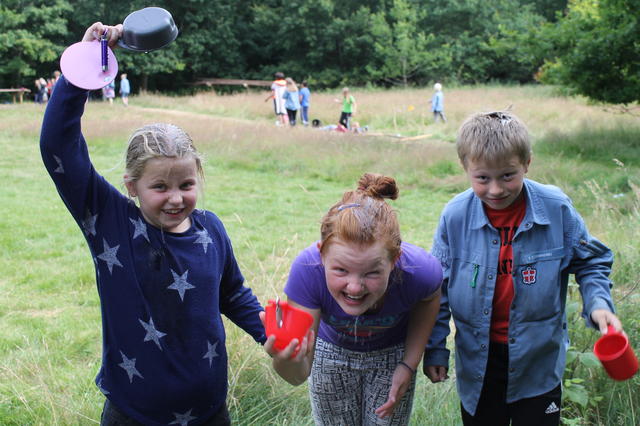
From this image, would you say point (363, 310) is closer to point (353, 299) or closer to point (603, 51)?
point (353, 299)

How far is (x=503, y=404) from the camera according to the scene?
8.06 ft

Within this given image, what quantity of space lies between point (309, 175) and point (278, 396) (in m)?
8.10

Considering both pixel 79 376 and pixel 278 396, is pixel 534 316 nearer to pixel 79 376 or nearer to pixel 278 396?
pixel 278 396

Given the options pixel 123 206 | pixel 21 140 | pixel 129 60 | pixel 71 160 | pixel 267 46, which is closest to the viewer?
pixel 71 160

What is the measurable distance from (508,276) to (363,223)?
2.35 ft

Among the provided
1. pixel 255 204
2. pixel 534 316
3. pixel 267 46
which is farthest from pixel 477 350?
pixel 267 46

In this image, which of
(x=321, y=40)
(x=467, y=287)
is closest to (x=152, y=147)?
(x=467, y=287)

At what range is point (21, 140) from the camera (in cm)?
1444

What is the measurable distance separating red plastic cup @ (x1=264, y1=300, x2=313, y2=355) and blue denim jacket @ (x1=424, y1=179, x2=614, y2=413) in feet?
2.60

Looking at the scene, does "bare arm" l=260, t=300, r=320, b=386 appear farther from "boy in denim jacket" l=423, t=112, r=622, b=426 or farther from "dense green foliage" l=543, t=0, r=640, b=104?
"dense green foliage" l=543, t=0, r=640, b=104

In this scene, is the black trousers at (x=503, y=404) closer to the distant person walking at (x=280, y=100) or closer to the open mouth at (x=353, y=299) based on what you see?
the open mouth at (x=353, y=299)

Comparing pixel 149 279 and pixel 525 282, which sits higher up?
pixel 149 279

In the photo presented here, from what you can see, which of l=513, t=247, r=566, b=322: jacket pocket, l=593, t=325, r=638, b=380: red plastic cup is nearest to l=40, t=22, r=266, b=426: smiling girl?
l=513, t=247, r=566, b=322: jacket pocket

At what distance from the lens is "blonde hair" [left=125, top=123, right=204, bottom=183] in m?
2.05
